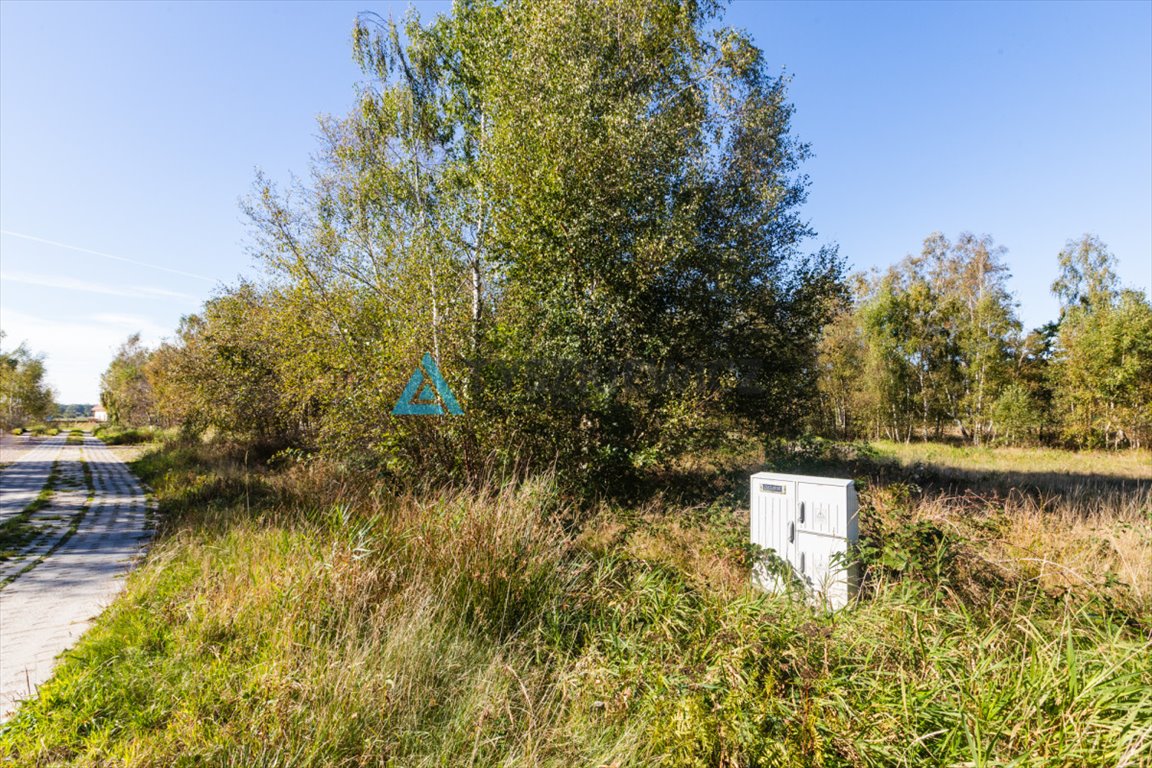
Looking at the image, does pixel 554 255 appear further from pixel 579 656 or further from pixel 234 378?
pixel 234 378

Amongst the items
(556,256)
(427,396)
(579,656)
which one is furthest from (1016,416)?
(579,656)

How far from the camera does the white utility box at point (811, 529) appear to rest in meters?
→ 3.76

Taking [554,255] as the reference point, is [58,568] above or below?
below

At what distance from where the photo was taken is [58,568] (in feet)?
17.4

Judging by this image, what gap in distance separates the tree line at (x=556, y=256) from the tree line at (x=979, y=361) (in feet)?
50.3

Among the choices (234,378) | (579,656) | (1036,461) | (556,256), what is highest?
(556,256)

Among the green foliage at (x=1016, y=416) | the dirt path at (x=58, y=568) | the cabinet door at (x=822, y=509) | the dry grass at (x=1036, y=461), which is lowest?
the dirt path at (x=58, y=568)

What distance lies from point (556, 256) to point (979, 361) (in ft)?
91.4

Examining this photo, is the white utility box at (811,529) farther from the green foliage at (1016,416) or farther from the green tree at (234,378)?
the green foliage at (1016,416)

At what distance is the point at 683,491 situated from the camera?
8125 mm

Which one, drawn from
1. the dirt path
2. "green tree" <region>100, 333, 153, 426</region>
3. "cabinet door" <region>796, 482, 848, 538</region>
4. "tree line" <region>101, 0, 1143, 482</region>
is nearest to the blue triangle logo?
"tree line" <region>101, 0, 1143, 482</region>

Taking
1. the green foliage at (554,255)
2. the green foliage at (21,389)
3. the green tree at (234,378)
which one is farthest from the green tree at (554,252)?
the green foliage at (21,389)

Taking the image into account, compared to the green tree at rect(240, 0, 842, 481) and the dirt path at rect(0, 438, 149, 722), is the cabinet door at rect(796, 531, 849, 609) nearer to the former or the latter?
the green tree at rect(240, 0, 842, 481)

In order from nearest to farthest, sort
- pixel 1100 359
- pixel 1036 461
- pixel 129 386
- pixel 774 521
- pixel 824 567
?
pixel 824 567 → pixel 774 521 → pixel 1036 461 → pixel 1100 359 → pixel 129 386
